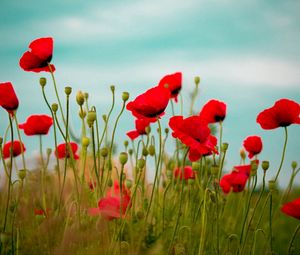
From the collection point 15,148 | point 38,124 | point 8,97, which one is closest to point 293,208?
point 8,97

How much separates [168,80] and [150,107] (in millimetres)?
657

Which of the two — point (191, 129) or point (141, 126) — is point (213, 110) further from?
point (191, 129)

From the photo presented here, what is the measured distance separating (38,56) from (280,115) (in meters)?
1.03

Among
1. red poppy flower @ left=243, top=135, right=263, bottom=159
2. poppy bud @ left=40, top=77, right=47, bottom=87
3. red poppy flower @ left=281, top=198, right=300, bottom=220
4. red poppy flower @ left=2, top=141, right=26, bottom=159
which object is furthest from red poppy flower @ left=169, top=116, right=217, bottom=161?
red poppy flower @ left=2, top=141, right=26, bottom=159

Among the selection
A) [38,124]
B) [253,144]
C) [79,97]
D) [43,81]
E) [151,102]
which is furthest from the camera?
[253,144]

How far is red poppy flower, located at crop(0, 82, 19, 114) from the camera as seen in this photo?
5.93 feet

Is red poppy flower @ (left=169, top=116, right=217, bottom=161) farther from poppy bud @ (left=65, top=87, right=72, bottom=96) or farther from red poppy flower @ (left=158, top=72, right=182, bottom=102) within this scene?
red poppy flower @ (left=158, top=72, right=182, bottom=102)

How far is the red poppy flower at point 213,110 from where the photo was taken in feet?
7.60

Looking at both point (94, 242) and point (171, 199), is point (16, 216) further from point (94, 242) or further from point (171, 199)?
point (171, 199)

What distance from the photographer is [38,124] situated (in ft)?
7.59

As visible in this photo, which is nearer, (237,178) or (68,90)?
(68,90)

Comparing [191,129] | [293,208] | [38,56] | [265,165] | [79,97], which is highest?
[38,56]

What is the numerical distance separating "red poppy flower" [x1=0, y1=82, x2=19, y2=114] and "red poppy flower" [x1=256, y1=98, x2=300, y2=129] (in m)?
0.98

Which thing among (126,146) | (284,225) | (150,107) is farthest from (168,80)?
(284,225)
